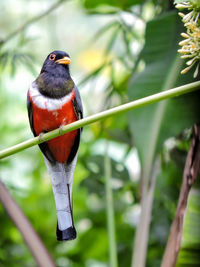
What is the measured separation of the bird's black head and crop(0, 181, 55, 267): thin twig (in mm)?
509

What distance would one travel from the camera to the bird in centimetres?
62

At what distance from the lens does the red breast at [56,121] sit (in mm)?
797

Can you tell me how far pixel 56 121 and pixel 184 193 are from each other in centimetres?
37

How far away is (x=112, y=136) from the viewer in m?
1.64

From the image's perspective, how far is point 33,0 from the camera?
6.29ft

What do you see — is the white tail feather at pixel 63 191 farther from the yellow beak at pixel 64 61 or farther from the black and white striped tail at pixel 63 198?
the yellow beak at pixel 64 61

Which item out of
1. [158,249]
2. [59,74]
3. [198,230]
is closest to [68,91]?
[59,74]

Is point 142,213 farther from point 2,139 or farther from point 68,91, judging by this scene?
point 2,139

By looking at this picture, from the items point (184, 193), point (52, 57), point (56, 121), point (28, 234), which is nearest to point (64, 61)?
point (52, 57)

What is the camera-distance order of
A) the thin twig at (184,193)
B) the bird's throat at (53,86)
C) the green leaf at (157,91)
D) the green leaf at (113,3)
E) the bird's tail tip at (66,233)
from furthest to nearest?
1. the green leaf at (113,3)
2. the green leaf at (157,91)
3. the thin twig at (184,193)
4. the bird's throat at (53,86)
5. the bird's tail tip at (66,233)

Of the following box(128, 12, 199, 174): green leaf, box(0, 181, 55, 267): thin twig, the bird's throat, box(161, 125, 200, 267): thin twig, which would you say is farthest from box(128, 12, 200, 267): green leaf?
the bird's throat

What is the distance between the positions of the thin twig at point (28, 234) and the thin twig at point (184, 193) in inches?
13.2

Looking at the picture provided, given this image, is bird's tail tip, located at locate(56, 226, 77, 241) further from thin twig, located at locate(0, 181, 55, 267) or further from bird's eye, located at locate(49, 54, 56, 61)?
thin twig, located at locate(0, 181, 55, 267)

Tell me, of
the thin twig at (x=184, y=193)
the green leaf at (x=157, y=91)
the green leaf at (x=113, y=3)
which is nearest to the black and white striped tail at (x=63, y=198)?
the thin twig at (x=184, y=193)
